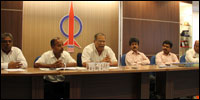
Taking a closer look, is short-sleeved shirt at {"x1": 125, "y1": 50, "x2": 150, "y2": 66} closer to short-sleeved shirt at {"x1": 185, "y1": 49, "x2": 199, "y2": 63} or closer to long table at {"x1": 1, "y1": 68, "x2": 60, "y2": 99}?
short-sleeved shirt at {"x1": 185, "y1": 49, "x2": 199, "y2": 63}

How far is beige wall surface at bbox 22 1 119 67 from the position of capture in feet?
15.5

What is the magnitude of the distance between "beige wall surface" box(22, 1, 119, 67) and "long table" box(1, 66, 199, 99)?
2.47 metres

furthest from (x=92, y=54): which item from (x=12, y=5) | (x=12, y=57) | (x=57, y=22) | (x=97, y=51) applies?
(x=12, y=5)

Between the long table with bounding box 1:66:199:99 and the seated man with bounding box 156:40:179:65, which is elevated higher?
the seated man with bounding box 156:40:179:65

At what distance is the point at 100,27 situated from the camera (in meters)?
5.41

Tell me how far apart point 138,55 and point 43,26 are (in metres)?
2.38

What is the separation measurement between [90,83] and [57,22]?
293cm

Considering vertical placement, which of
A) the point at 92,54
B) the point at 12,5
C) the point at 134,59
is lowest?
the point at 134,59

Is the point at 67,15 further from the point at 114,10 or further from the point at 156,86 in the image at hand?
the point at 156,86

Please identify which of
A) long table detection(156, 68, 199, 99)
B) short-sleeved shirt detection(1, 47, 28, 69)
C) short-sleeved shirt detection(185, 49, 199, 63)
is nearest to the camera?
long table detection(156, 68, 199, 99)

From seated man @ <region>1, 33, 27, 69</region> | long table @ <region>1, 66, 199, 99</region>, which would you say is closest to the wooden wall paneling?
seated man @ <region>1, 33, 27, 69</region>

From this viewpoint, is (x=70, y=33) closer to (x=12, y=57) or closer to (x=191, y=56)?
(x=12, y=57)

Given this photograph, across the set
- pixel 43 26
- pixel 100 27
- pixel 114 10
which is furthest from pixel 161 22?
pixel 43 26

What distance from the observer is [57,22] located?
4.94 meters
